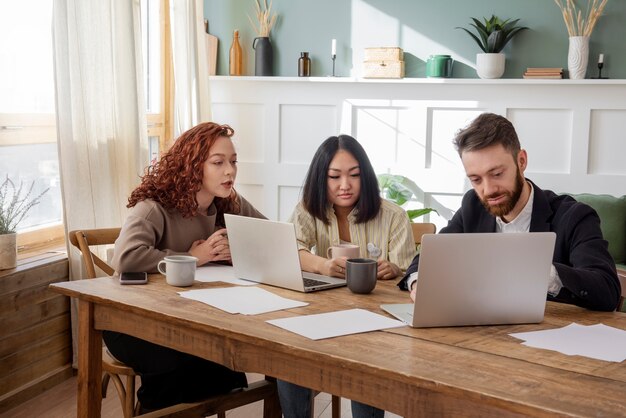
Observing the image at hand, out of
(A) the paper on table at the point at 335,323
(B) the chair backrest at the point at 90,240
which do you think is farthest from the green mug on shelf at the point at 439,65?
(A) the paper on table at the point at 335,323

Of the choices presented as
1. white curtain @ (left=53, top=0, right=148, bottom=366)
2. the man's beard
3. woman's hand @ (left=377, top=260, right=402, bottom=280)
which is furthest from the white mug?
white curtain @ (left=53, top=0, right=148, bottom=366)

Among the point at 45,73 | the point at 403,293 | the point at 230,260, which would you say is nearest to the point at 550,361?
the point at 403,293

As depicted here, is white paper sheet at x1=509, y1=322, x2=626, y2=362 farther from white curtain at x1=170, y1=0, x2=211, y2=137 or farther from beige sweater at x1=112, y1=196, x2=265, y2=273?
white curtain at x1=170, y1=0, x2=211, y2=137

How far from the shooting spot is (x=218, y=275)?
2.34m

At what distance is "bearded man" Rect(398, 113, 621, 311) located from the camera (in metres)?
1.98

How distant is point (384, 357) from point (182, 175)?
1248 mm

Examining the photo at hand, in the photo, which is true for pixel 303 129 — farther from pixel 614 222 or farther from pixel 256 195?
pixel 614 222

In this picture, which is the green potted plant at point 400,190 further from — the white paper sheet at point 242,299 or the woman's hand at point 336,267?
the white paper sheet at point 242,299

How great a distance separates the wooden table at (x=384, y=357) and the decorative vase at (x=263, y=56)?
295 cm

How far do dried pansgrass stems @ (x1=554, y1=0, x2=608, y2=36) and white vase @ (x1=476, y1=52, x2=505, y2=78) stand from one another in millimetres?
410

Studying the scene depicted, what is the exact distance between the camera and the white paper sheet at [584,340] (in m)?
1.56

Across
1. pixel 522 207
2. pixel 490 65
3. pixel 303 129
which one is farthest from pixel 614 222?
pixel 522 207

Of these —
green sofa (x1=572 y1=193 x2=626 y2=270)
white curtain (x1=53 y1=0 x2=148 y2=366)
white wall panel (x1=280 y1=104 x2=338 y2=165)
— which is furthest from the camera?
white wall panel (x1=280 y1=104 x2=338 y2=165)

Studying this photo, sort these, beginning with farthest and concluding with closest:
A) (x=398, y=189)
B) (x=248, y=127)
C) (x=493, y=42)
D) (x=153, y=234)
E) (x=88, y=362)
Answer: (x=248, y=127)
(x=398, y=189)
(x=493, y=42)
(x=153, y=234)
(x=88, y=362)
